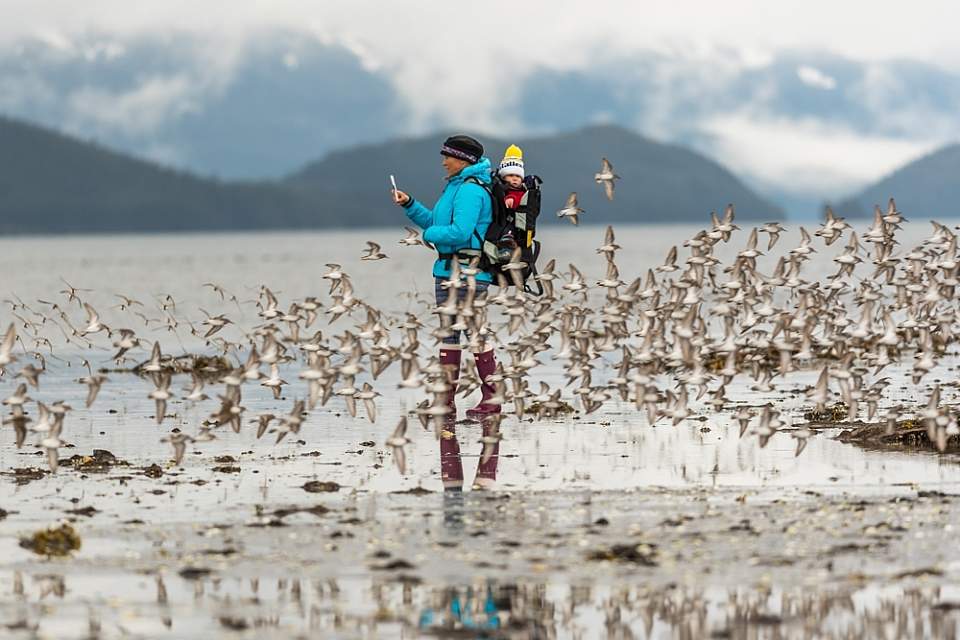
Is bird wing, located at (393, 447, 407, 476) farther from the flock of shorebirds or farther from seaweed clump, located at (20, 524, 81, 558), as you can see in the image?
seaweed clump, located at (20, 524, 81, 558)

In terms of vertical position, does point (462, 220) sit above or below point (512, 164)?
below

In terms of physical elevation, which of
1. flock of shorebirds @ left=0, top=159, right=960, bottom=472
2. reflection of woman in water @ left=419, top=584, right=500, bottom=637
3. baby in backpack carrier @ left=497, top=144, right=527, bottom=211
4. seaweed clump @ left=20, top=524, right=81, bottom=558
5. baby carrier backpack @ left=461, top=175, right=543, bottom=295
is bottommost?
reflection of woman in water @ left=419, top=584, right=500, bottom=637

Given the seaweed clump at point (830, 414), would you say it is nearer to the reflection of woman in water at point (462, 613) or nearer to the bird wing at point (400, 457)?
the bird wing at point (400, 457)

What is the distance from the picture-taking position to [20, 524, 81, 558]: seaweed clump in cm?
1182

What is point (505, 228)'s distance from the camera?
18109 millimetres

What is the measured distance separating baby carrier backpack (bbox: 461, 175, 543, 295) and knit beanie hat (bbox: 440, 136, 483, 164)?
328 millimetres

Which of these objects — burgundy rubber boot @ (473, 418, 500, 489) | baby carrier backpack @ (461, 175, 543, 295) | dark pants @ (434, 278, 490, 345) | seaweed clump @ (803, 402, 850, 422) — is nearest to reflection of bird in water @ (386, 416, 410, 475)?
burgundy rubber boot @ (473, 418, 500, 489)

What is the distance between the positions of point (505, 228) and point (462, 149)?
97 cm

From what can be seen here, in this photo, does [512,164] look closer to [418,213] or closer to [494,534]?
[418,213]

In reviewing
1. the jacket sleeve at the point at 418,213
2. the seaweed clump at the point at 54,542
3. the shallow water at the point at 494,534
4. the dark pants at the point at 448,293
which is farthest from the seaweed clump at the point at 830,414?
the seaweed clump at the point at 54,542

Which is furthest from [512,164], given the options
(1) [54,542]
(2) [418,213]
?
(1) [54,542]

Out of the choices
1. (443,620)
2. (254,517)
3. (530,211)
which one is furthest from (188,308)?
(443,620)

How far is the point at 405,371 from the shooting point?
16219 mm

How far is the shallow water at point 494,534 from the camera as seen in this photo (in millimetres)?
9992
